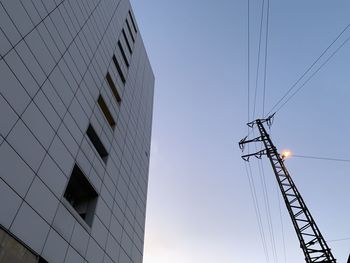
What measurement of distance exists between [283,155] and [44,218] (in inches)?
990

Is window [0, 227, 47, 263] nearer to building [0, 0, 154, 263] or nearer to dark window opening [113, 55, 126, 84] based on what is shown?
building [0, 0, 154, 263]

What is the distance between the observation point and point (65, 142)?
13.1 m

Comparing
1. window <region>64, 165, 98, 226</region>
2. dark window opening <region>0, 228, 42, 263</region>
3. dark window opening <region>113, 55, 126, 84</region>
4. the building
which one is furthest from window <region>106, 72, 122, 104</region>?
dark window opening <region>0, 228, 42, 263</region>

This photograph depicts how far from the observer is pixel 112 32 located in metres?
25.5

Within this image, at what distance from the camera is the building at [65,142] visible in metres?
9.54

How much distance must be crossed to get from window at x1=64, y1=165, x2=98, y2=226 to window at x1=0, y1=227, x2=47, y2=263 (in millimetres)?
5121

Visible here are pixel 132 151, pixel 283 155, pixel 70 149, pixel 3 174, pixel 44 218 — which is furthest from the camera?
pixel 283 155

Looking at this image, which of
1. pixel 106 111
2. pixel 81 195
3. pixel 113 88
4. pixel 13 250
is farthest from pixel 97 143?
pixel 13 250

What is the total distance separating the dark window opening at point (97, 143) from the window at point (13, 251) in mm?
8785

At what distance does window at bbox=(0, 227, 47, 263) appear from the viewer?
7992 millimetres

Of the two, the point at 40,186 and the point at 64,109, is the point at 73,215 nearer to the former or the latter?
the point at 40,186

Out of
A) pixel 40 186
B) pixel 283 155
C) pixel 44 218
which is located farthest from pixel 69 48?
pixel 283 155

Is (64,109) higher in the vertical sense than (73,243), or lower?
higher

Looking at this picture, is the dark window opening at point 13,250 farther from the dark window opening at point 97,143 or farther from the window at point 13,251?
the dark window opening at point 97,143
